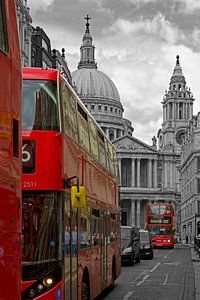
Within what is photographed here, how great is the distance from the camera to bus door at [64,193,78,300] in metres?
11.3

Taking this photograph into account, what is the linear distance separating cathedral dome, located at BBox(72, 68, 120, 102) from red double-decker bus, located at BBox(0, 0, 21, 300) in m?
158

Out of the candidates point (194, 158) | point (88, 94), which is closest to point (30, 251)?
point (194, 158)

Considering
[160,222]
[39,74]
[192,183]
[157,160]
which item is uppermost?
[157,160]

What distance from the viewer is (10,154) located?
7.76 m

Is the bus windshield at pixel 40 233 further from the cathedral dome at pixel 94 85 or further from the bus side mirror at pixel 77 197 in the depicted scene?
the cathedral dome at pixel 94 85

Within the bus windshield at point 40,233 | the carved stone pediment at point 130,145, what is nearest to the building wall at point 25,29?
the bus windshield at point 40,233

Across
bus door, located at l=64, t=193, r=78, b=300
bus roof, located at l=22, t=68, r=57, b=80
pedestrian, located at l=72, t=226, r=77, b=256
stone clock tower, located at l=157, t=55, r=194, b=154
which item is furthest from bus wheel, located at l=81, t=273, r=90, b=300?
stone clock tower, located at l=157, t=55, r=194, b=154

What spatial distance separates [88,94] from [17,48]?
159 m

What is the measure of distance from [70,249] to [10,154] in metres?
4.36

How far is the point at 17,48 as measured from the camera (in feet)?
27.5

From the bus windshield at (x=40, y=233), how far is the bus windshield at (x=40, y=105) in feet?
3.53

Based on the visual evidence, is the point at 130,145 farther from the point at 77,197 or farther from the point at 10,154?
the point at 10,154

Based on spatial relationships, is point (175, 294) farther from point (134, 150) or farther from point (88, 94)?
point (88, 94)

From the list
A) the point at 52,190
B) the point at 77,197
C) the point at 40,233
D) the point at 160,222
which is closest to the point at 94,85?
the point at 160,222
